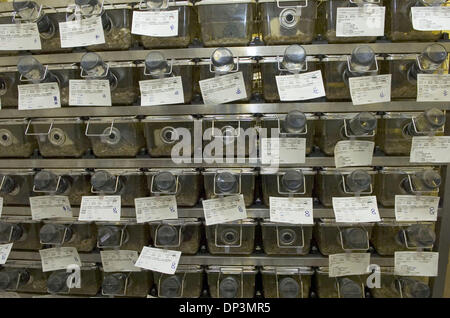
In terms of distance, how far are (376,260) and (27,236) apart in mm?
1518

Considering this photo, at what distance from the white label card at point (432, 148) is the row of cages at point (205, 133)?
0.10ft

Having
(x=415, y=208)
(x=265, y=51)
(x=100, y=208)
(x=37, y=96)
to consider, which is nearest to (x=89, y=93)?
(x=37, y=96)

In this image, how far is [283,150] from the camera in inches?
49.6

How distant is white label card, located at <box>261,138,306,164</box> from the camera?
1251 mm

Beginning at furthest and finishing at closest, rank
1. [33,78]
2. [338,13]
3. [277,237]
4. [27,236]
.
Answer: [27,236] → [277,237] → [33,78] → [338,13]

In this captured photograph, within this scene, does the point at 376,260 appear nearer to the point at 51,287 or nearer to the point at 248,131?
the point at 248,131

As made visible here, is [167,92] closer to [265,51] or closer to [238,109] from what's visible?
[238,109]

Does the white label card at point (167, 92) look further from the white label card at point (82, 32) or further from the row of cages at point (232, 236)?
the row of cages at point (232, 236)

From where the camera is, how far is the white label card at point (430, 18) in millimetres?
1114

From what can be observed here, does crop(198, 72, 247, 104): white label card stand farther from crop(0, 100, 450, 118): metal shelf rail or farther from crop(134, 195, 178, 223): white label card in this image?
crop(134, 195, 178, 223): white label card

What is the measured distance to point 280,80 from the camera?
3.90 feet

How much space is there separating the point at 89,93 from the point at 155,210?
0.52 m

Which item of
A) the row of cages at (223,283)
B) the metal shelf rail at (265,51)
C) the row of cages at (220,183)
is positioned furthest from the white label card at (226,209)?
the metal shelf rail at (265,51)

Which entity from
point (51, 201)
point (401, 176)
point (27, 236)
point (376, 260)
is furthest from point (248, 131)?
point (27, 236)
